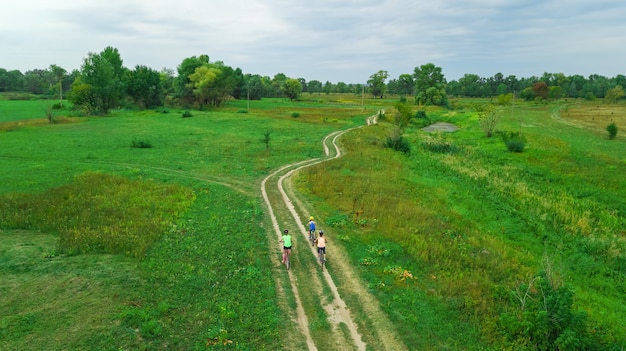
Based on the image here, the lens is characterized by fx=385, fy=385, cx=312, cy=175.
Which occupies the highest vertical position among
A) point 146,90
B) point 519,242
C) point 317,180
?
point 146,90

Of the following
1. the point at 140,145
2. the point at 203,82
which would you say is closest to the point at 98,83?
the point at 203,82

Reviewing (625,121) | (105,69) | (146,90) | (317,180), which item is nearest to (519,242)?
(317,180)

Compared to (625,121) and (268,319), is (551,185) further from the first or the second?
(625,121)

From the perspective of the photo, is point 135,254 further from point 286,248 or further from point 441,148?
point 441,148

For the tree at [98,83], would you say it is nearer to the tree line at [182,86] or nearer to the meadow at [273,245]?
the tree line at [182,86]

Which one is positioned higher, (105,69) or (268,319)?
(105,69)

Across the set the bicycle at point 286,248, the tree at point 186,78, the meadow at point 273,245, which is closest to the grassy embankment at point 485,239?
the meadow at point 273,245

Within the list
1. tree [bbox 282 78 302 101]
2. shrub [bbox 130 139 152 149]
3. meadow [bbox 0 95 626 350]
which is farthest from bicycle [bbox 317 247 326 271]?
tree [bbox 282 78 302 101]

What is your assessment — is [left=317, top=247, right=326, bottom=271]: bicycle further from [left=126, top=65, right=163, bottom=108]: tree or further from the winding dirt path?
[left=126, top=65, right=163, bottom=108]: tree

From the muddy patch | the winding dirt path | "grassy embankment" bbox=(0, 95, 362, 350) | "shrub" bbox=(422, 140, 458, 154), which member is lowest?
the winding dirt path
